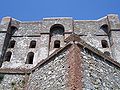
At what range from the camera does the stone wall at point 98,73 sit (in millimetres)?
7667

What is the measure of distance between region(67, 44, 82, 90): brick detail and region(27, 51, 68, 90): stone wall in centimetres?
19

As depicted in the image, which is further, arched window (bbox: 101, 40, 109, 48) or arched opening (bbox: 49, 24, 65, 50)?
arched window (bbox: 101, 40, 109, 48)

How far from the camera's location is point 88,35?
30.2m

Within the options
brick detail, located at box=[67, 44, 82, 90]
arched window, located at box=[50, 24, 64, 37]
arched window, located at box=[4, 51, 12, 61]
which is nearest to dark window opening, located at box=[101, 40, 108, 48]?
arched window, located at box=[50, 24, 64, 37]

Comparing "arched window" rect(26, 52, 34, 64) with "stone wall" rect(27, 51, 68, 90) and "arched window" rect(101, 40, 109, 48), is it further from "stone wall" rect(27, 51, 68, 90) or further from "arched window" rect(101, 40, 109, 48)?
"stone wall" rect(27, 51, 68, 90)

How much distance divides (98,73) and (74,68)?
0.90 meters

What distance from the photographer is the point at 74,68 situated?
7.75 m

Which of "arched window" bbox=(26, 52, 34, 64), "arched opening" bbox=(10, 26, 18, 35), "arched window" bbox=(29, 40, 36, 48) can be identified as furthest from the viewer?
"arched opening" bbox=(10, 26, 18, 35)

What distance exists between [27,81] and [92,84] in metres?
3.02

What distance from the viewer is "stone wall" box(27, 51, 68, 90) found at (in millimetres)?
7875

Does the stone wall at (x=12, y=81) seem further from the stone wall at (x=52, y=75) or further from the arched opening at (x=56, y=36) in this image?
the arched opening at (x=56, y=36)

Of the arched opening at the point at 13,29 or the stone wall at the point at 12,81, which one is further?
the arched opening at the point at 13,29

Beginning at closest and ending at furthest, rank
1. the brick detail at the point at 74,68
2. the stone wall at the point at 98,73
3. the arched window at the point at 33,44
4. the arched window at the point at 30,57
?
the brick detail at the point at 74,68
the stone wall at the point at 98,73
the arched window at the point at 30,57
the arched window at the point at 33,44

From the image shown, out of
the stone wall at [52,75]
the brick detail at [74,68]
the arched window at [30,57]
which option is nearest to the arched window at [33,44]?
the arched window at [30,57]
